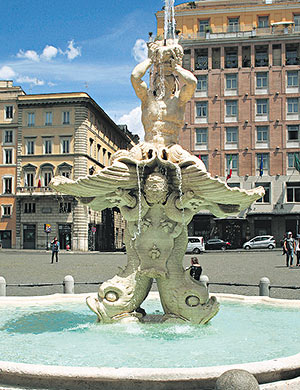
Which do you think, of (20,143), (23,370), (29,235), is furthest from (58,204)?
(23,370)

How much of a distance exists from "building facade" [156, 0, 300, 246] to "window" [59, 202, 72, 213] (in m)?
13.0

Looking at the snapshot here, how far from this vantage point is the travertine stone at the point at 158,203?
6.95 metres

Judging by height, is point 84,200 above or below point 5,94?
below

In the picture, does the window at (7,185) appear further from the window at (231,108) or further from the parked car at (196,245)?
the window at (231,108)

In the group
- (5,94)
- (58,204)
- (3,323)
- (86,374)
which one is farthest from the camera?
(5,94)

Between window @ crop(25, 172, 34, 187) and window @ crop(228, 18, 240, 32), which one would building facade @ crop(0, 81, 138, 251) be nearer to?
window @ crop(25, 172, 34, 187)

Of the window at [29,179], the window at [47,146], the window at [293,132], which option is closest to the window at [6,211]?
the window at [29,179]

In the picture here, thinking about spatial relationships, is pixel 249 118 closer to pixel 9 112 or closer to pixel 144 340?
pixel 9 112

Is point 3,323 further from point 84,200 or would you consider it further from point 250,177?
point 250,177

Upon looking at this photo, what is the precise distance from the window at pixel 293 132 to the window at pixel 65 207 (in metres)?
22.9

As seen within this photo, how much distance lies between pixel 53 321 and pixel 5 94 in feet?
167

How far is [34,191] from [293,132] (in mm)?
26885

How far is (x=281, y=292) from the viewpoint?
1327 cm

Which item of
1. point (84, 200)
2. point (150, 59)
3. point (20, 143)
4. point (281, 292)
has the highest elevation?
point (20, 143)
